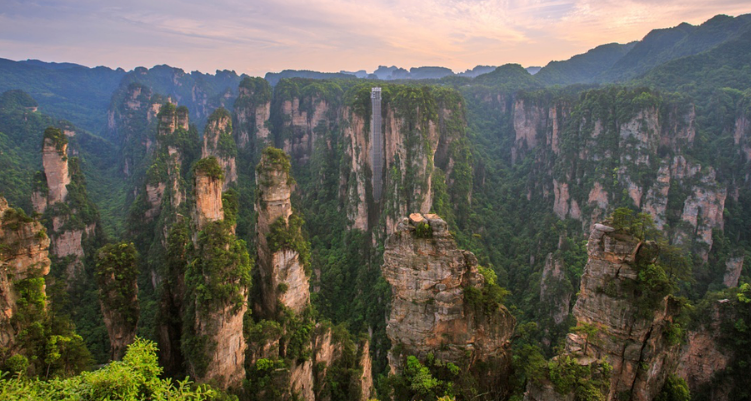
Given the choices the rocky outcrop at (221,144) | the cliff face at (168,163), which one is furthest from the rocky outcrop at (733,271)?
the rocky outcrop at (221,144)

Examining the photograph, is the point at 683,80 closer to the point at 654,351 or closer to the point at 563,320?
the point at 563,320

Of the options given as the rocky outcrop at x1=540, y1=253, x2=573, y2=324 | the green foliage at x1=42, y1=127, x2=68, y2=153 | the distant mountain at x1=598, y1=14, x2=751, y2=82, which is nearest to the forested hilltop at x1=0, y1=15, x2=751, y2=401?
the rocky outcrop at x1=540, y1=253, x2=573, y2=324

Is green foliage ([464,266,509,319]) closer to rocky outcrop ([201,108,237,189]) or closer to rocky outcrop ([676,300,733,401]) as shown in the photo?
rocky outcrop ([676,300,733,401])

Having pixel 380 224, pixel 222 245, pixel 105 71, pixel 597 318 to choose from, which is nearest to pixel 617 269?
pixel 597 318

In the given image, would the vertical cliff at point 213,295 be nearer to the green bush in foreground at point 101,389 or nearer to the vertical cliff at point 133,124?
the green bush in foreground at point 101,389

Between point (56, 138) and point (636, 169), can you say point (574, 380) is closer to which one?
point (636, 169)

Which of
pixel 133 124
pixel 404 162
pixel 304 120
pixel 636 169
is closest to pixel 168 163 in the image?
pixel 404 162
